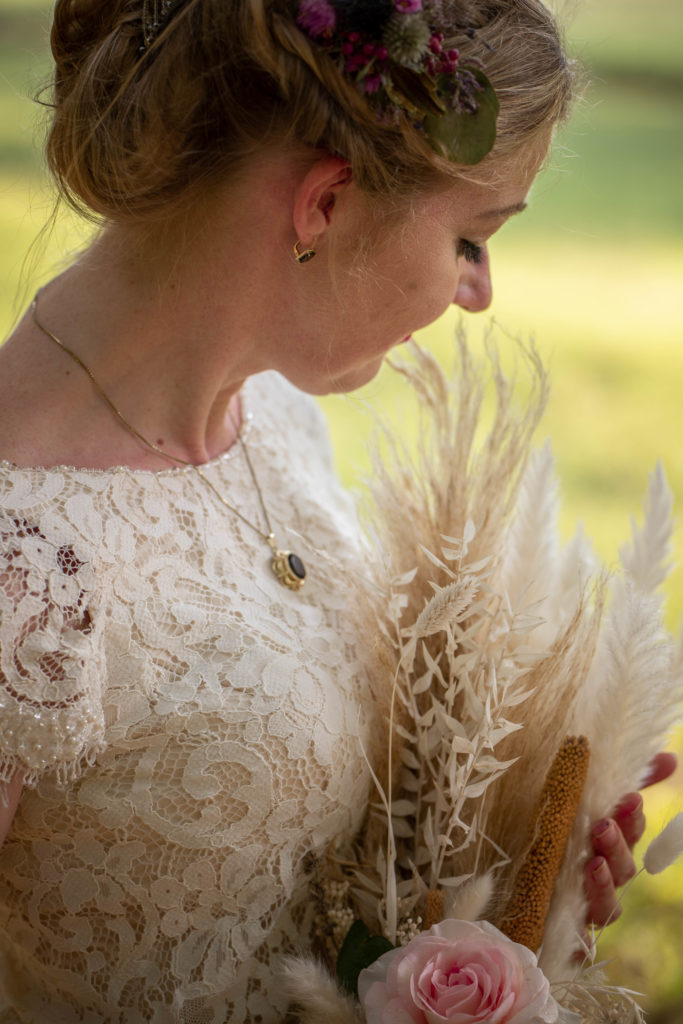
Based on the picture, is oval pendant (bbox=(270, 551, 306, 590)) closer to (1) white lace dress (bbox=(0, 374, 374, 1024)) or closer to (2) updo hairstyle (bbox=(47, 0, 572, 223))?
(1) white lace dress (bbox=(0, 374, 374, 1024))

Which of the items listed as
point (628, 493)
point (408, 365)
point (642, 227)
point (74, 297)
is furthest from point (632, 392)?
point (74, 297)

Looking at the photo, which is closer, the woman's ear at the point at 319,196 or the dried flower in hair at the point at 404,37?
the dried flower in hair at the point at 404,37

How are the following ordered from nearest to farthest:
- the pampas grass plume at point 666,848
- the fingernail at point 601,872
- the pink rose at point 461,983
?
1. the pink rose at point 461,983
2. the pampas grass plume at point 666,848
3. the fingernail at point 601,872

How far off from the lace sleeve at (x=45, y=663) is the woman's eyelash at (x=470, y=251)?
654mm

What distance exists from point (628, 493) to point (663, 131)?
16.7 ft

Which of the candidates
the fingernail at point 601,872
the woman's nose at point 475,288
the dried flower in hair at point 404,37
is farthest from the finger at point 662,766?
the dried flower in hair at point 404,37

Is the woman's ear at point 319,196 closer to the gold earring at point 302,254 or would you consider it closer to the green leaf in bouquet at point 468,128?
the gold earring at point 302,254

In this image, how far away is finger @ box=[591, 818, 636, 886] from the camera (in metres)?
1.21

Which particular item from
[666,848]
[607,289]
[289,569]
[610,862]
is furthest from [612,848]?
[607,289]

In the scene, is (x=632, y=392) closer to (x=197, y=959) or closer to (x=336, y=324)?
(x=336, y=324)

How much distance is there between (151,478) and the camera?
50.6 inches

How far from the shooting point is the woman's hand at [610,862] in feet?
3.95

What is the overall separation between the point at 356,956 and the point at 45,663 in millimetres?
470

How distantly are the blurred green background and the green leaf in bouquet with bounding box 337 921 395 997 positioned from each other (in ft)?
1.54
